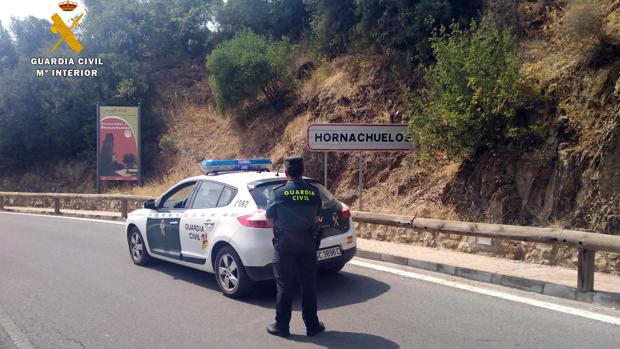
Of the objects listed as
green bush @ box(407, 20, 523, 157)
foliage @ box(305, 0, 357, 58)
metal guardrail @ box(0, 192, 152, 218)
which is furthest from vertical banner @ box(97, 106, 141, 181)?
green bush @ box(407, 20, 523, 157)

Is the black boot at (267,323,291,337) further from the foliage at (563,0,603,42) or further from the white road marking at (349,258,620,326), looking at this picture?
the foliage at (563,0,603,42)

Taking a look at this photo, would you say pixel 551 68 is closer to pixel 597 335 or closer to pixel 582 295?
pixel 582 295

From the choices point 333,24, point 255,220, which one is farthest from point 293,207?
point 333,24

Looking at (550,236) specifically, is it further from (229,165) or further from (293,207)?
(229,165)

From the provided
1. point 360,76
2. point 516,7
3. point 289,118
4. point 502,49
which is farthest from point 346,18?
point 502,49

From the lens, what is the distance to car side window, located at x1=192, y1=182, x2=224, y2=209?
25.4 ft

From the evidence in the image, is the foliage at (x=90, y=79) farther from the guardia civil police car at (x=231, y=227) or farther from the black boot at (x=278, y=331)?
the black boot at (x=278, y=331)

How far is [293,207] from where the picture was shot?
18.5 ft

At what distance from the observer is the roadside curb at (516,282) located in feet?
21.2

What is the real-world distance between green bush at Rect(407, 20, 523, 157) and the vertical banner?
14.4m

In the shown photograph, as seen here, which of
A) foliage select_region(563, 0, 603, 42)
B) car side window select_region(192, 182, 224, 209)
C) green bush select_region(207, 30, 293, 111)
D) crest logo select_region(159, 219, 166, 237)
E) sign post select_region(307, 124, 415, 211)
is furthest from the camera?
green bush select_region(207, 30, 293, 111)

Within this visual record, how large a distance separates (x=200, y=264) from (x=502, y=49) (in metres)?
7.24

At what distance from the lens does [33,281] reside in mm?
8273

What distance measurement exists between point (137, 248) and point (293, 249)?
471 cm
